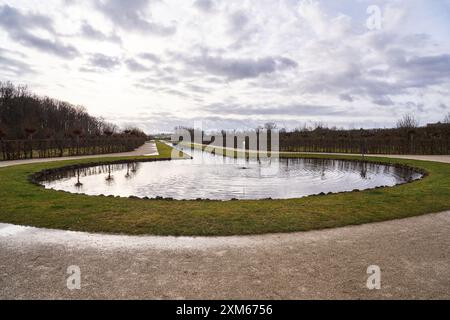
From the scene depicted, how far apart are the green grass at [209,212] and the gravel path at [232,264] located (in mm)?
415

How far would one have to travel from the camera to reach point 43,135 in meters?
42.4

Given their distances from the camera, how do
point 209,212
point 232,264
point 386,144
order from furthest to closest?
point 386,144 < point 209,212 < point 232,264

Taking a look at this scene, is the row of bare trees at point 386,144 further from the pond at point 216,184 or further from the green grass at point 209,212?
the green grass at point 209,212

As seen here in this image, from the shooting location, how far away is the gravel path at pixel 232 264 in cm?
354

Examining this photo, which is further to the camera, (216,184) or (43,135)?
(43,135)

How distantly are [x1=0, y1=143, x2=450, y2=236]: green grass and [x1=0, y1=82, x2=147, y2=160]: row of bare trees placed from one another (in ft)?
49.5

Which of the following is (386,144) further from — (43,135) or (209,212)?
(43,135)

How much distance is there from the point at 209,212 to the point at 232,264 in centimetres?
289

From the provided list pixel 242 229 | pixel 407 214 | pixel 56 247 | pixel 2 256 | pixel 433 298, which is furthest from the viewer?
pixel 407 214

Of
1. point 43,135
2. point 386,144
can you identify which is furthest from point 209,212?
point 43,135

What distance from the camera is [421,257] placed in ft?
15.0
